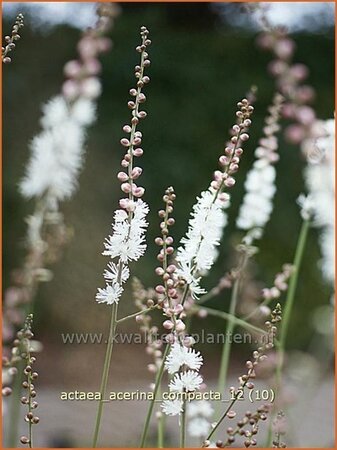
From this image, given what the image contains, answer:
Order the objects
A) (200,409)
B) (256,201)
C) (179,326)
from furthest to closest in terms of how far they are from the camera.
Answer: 1. (256,201)
2. (200,409)
3. (179,326)

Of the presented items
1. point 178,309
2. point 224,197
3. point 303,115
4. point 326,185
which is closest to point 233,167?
point 224,197

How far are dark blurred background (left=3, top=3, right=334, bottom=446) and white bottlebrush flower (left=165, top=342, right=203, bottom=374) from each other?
6.06ft

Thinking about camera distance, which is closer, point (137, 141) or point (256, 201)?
point (137, 141)

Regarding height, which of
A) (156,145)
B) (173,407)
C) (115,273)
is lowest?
(173,407)

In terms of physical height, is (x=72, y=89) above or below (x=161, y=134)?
below

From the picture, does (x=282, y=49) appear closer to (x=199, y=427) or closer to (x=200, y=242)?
(x=200, y=242)

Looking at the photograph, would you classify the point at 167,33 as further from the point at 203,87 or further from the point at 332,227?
the point at 332,227

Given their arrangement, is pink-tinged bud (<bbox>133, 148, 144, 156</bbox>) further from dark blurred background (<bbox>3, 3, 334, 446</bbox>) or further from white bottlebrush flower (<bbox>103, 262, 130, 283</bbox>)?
dark blurred background (<bbox>3, 3, 334, 446</bbox>)

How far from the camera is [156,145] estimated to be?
10.4 ft

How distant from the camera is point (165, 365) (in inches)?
28.1

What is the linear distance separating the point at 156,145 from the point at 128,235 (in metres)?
2.47

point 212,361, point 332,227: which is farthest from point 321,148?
point 212,361

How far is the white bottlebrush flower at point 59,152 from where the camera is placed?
110 centimetres

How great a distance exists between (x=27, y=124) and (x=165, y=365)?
244cm
